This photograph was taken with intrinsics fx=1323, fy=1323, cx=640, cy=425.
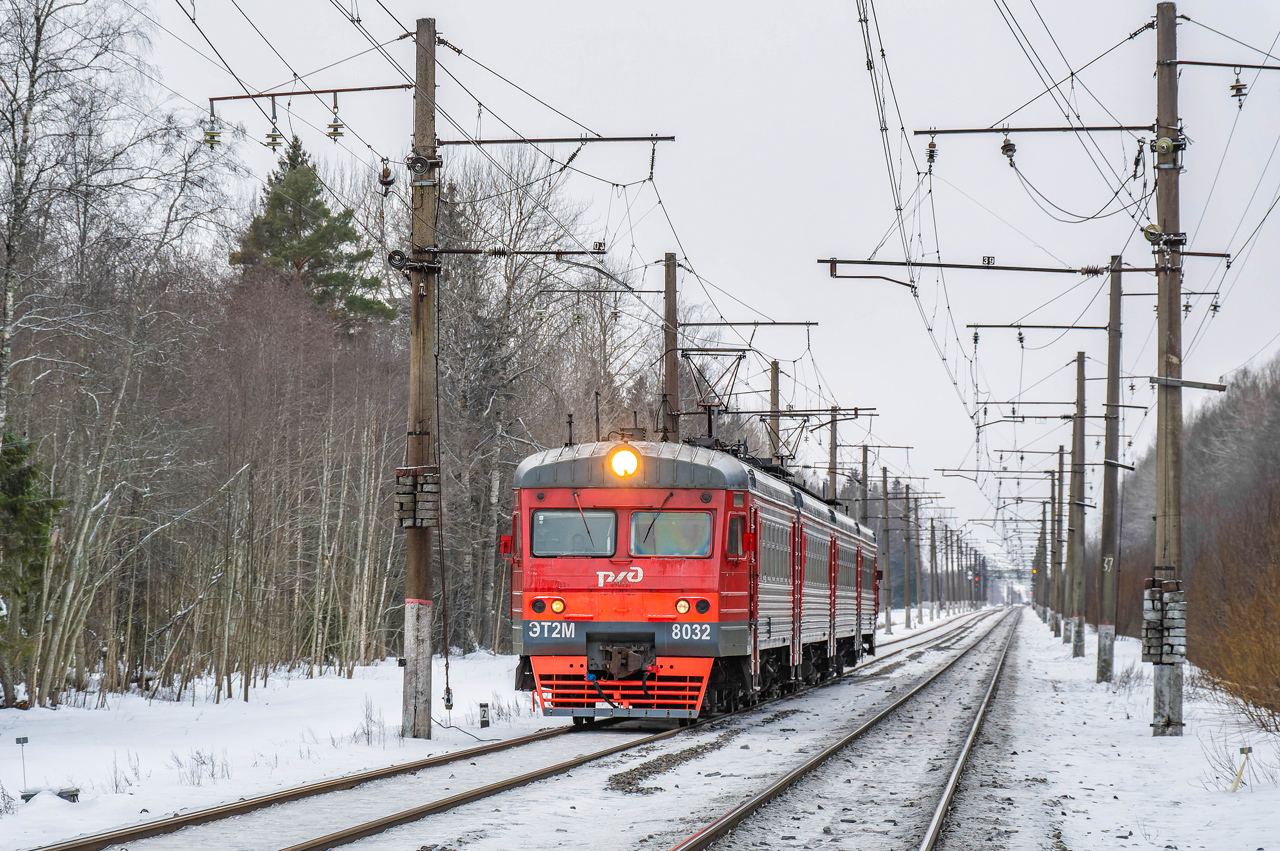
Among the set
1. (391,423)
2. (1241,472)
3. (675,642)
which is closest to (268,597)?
(391,423)

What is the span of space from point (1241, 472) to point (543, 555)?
6143 centimetres

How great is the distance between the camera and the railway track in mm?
7965

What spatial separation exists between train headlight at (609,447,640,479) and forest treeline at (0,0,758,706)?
2.32m

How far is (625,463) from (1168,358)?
21.5ft

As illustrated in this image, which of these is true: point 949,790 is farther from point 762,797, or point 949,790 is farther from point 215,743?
point 215,743

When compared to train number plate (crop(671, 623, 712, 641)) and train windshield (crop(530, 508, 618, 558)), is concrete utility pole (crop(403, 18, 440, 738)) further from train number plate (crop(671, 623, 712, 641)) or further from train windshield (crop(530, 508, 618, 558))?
train number plate (crop(671, 623, 712, 641))

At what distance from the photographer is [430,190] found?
47.5ft

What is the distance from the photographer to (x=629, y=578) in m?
15.0

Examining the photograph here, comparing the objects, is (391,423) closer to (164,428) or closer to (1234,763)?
(164,428)

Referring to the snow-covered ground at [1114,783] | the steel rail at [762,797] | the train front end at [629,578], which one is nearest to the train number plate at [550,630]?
the train front end at [629,578]

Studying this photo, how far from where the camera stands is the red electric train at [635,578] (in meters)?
14.8

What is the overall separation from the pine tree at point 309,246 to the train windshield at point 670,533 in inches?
1191

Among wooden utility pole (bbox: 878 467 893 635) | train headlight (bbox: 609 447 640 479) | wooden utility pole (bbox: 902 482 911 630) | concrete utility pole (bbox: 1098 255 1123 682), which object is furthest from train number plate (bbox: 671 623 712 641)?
wooden utility pole (bbox: 902 482 911 630)

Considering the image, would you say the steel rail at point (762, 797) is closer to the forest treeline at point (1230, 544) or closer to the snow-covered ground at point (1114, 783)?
the snow-covered ground at point (1114, 783)
